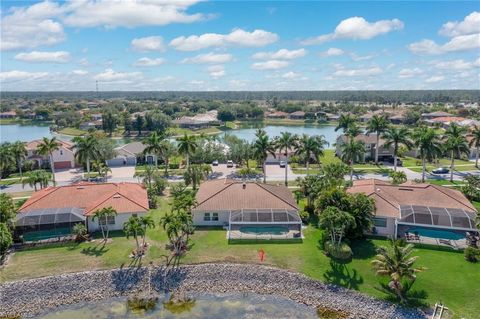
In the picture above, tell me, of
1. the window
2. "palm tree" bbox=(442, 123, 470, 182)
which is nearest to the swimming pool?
the window

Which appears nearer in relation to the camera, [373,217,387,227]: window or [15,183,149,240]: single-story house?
[15,183,149,240]: single-story house

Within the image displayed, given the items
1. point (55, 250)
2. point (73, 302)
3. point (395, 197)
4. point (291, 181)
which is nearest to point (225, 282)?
point (73, 302)

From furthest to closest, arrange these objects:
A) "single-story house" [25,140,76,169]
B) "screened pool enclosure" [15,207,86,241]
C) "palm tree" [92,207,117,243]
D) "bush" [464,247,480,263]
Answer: "single-story house" [25,140,76,169]
"screened pool enclosure" [15,207,86,241]
"palm tree" [92,207,117,243]
"bush" [464,247,480,263]

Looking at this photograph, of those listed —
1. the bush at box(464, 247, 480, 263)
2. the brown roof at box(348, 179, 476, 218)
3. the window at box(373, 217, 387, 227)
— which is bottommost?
the bush at box(464, 247, 480, 263)

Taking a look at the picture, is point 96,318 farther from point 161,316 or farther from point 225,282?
point 225,282

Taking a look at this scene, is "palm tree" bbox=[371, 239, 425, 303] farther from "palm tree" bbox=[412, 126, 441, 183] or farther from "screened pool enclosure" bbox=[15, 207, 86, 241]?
"palm tree" bbox=[412, 126, 441, 183]

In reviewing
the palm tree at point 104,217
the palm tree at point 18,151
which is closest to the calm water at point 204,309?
the palm tree at point 104,217

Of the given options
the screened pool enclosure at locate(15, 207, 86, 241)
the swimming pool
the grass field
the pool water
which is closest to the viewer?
the grass field
